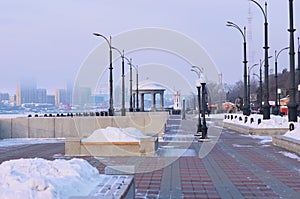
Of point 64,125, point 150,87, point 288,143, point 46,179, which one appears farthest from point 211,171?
point 150,87

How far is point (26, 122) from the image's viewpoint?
80.6 feet

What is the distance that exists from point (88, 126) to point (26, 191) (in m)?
19.5

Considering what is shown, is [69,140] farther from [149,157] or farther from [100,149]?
[149,157]

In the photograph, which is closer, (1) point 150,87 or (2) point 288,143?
(2) point 288,143

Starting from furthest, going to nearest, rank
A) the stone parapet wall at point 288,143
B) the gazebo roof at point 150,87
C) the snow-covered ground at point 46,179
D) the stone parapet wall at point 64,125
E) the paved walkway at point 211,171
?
the gazebo roof at point 150,87 < the stone parapet wall at point 64,125 < the stone parapet wall at point 288,143 < the paved walkway at point 211,171 < the snow-covered ground at point 46,179

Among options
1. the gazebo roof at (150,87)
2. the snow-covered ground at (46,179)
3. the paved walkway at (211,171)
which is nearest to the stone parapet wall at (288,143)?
the paved walkway at (211,171)

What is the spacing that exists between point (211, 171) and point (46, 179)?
6.96 meters

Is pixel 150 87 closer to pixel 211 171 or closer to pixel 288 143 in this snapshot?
pixel 288 143

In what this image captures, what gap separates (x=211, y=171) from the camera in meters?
12.2

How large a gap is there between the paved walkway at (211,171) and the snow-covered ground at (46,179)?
6.94 feet

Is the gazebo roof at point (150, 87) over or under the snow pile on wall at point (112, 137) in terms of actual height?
over

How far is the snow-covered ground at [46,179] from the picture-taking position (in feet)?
18.2

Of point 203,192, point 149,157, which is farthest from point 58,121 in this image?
point 203,192

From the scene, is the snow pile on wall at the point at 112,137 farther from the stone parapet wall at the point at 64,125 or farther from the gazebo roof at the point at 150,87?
the gazebo roof at the point at 150,87
